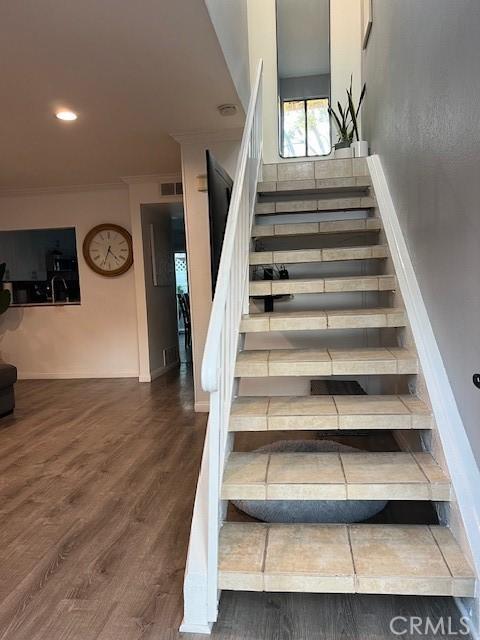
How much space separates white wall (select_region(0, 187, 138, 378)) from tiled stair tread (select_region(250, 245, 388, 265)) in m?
2.97

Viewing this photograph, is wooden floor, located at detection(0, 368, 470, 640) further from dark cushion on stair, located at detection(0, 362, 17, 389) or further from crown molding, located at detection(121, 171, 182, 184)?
crown molding, located at detection(121, 171, 182, 184)

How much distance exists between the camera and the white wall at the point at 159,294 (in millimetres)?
5148

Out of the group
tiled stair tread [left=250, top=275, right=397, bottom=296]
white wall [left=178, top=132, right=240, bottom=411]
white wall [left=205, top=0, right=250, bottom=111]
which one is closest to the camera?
white wall [left=205, top=0, right=250, bottom=111]

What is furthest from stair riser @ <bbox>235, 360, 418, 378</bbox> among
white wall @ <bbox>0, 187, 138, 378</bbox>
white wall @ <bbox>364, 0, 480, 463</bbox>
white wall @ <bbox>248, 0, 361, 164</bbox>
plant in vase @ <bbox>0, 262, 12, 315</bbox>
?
plant in vase @ <bbox>0, 262, 12, 315</bbox>

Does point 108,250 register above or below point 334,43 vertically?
below

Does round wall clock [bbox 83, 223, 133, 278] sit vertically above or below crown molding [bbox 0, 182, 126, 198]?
below

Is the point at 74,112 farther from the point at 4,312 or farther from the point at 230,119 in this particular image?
the point at 4,312

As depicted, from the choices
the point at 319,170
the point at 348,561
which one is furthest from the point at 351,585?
the point at 319,170

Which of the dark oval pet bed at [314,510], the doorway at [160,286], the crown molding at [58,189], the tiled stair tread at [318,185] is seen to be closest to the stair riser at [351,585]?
the dark oval pet bed at [314,510]

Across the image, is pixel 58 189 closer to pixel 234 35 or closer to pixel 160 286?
pixel 160 286

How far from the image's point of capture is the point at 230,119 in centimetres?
329

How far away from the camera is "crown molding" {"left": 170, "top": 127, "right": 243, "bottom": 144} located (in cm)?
351

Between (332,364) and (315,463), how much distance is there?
1.63 feet

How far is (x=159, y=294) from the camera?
5.59 metres
